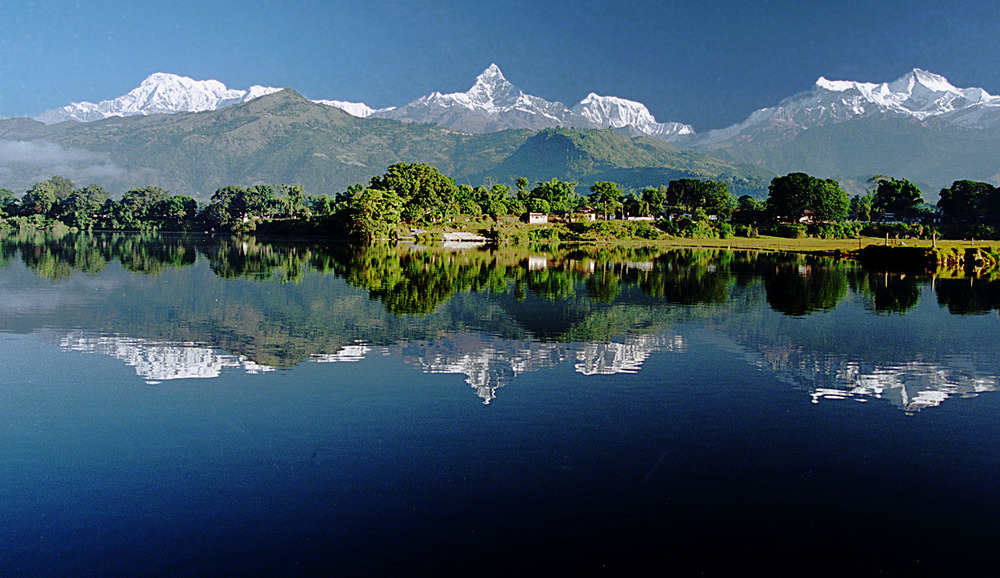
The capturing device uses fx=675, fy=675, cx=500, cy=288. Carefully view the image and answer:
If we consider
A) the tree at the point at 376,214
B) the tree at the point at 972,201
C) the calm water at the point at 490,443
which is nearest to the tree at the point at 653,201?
the tree at the point at 972,201

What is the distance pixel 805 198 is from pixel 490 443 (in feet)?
478

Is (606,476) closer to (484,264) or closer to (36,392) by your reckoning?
(36,392)

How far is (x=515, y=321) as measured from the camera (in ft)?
104

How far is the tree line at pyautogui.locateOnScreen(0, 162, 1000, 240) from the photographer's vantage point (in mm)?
132875

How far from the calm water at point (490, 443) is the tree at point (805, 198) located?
12030 centimetres

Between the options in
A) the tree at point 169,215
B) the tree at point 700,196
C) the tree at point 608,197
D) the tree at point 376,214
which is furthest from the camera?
the tree at point 169,215

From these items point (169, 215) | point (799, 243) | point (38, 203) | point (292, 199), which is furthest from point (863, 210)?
point (38, 203)

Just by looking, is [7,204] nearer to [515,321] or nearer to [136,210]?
[136,210]

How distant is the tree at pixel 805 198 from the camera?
143125mm

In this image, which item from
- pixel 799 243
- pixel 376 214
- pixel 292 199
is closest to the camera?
pixel 799 243

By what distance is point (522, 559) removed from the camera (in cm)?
1035

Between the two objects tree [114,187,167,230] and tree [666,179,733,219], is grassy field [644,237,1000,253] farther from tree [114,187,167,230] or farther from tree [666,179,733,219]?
tree [114,187,167,230]

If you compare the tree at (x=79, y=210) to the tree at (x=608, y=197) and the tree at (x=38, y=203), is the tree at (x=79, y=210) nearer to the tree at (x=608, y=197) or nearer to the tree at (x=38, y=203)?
the tree at (x=38, y=203)

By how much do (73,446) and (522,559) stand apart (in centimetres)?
1052
